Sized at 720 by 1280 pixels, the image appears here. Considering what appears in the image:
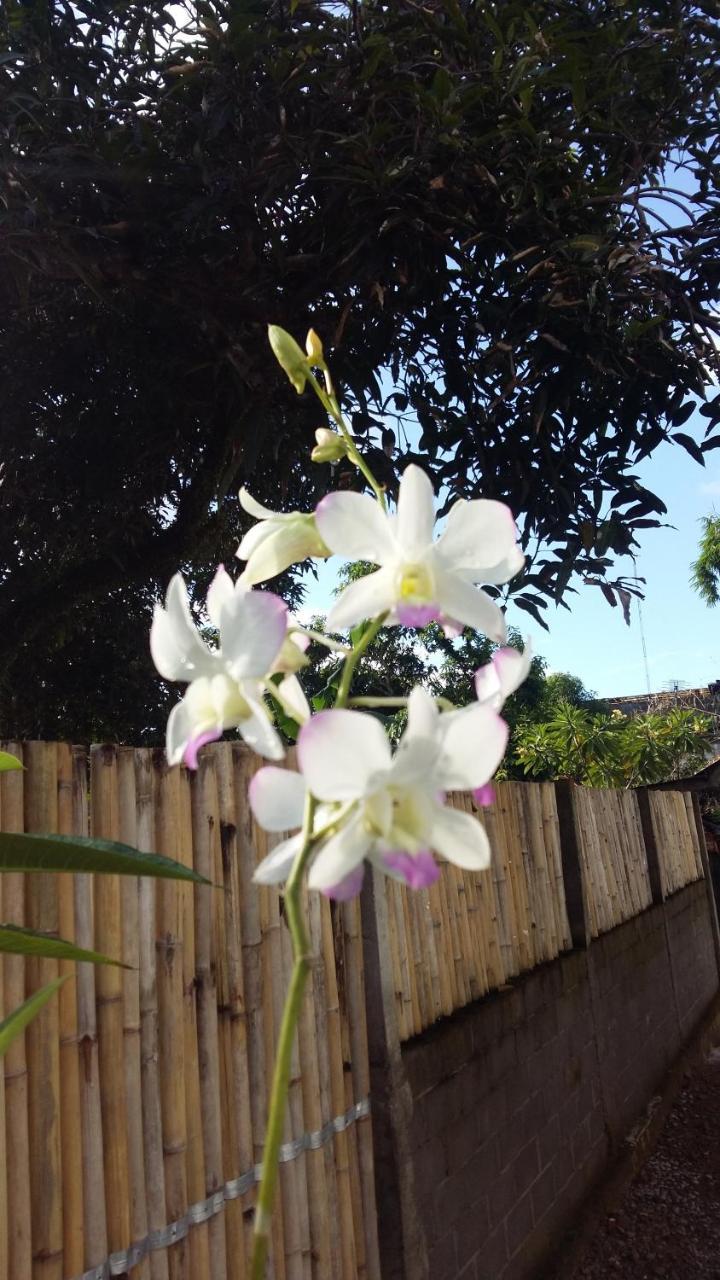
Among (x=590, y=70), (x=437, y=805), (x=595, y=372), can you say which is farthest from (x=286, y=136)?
(x=437, y=805)

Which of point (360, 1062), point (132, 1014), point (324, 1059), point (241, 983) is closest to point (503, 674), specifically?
point (132, 1014)

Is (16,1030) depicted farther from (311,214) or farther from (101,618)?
(101,618)

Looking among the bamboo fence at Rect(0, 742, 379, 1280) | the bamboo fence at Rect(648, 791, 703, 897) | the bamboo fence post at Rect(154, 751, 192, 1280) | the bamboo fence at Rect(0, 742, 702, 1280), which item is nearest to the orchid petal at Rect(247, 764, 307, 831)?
the bamboo fence at Rect(0, 742, 702, 1280)

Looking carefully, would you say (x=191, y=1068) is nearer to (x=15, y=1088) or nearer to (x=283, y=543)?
(x=15, y=1088)

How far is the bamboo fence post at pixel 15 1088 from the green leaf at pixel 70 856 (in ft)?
3.03

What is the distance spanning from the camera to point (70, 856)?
2.46ft

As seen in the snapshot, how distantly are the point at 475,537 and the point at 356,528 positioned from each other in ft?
0.25

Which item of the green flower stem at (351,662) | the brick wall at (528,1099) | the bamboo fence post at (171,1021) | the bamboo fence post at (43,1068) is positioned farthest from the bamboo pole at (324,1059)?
the green flower stem at (351,662)

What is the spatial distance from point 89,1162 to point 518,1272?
2089 mm

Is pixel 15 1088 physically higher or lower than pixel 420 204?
lower

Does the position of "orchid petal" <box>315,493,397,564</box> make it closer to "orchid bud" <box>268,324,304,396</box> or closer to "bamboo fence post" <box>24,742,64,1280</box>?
"orchid bud" <box>268,324,304,396</box>

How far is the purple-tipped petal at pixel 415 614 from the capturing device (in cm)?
59

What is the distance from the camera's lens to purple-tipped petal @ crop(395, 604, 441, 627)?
59cm

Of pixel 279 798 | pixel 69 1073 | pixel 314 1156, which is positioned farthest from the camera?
pixel 314 1156
